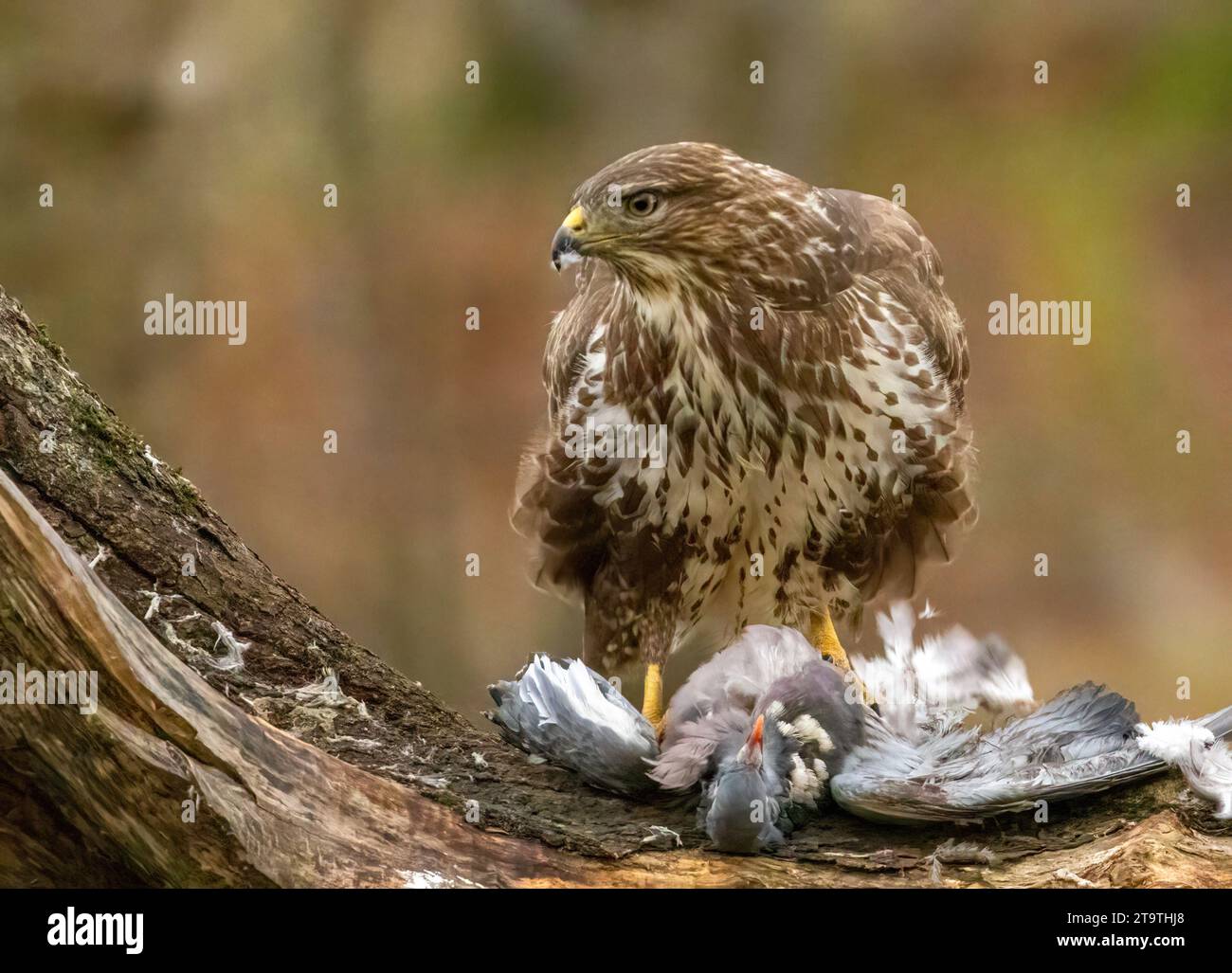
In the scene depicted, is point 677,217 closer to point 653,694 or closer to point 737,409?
point 737,409

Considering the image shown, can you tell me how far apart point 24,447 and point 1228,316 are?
6.40 metres

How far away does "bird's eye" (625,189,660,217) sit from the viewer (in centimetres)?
300

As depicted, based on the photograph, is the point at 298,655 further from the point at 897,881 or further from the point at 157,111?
the point at 157,111

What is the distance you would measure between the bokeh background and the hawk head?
2415 millimetres

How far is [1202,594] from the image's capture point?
662 centimetres

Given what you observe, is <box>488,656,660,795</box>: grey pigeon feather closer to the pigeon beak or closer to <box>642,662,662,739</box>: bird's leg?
<box>642,662,662,739</box>: bird's leg

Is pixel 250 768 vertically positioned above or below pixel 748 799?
above

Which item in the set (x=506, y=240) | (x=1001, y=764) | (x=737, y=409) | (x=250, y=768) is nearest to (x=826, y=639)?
(x=737, y=409)

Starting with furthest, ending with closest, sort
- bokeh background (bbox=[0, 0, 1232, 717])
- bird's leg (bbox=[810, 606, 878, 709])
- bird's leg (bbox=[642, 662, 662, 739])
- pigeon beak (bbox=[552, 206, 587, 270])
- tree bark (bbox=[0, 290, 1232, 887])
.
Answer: bokeh background (bbox=[0, 0, 1232, 717]), bird's leg (bbox=[810, 606, 878, 709]), bird's leg (bbox=[642, 662, 662, 739]), pigeon beak (bbox=[552, 206, 587, 270]), tree bark (bbox=[0, 290, 1232, 887])

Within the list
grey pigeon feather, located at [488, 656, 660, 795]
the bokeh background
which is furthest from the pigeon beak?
the bokeh background

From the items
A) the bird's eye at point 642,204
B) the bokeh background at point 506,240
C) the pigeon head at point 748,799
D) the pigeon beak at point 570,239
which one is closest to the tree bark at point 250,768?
the pigeon head at point 748,799

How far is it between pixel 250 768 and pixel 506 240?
4759 mm

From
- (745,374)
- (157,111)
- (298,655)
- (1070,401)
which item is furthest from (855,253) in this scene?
(1070,401)

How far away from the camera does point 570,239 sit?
299 cm
